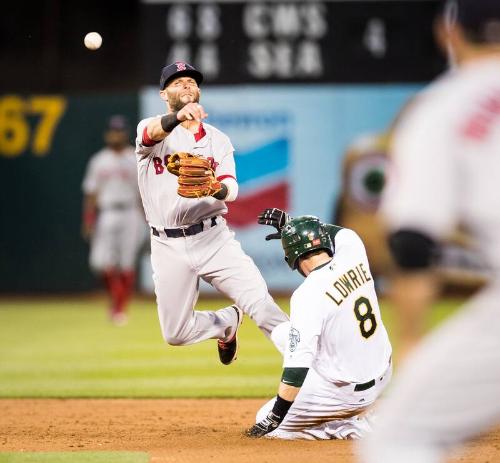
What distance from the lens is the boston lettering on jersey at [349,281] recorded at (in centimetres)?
506

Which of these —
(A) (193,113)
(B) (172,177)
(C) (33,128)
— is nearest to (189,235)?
(B) (172,177)

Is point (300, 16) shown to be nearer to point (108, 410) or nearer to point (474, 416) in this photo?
point (108, 410)

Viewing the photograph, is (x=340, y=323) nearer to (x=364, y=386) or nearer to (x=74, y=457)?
(x=364, y=386)

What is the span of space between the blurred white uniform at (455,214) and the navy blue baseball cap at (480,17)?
7cm

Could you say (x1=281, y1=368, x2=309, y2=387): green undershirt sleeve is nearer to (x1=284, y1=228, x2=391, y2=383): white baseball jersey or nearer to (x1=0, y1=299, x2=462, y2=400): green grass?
(x1=284, y1=228, x2=391, y2=383): white baseball jersey

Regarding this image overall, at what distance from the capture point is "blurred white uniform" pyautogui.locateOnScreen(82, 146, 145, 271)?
12.9 m

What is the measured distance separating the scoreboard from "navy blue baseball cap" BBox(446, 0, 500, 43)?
34.3ft

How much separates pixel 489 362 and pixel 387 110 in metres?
12.2

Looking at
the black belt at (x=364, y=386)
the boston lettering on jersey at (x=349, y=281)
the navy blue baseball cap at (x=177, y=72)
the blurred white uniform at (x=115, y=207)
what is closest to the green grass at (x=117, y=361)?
the blurred white uniform at (x=115, y=207)

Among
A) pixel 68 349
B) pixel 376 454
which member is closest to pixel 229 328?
pixel 376 454

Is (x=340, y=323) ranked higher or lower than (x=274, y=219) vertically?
lower

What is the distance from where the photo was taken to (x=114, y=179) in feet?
42.5

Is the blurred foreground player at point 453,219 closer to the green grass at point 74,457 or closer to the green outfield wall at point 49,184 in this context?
the green grass at point 74,457

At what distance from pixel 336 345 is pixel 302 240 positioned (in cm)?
53
